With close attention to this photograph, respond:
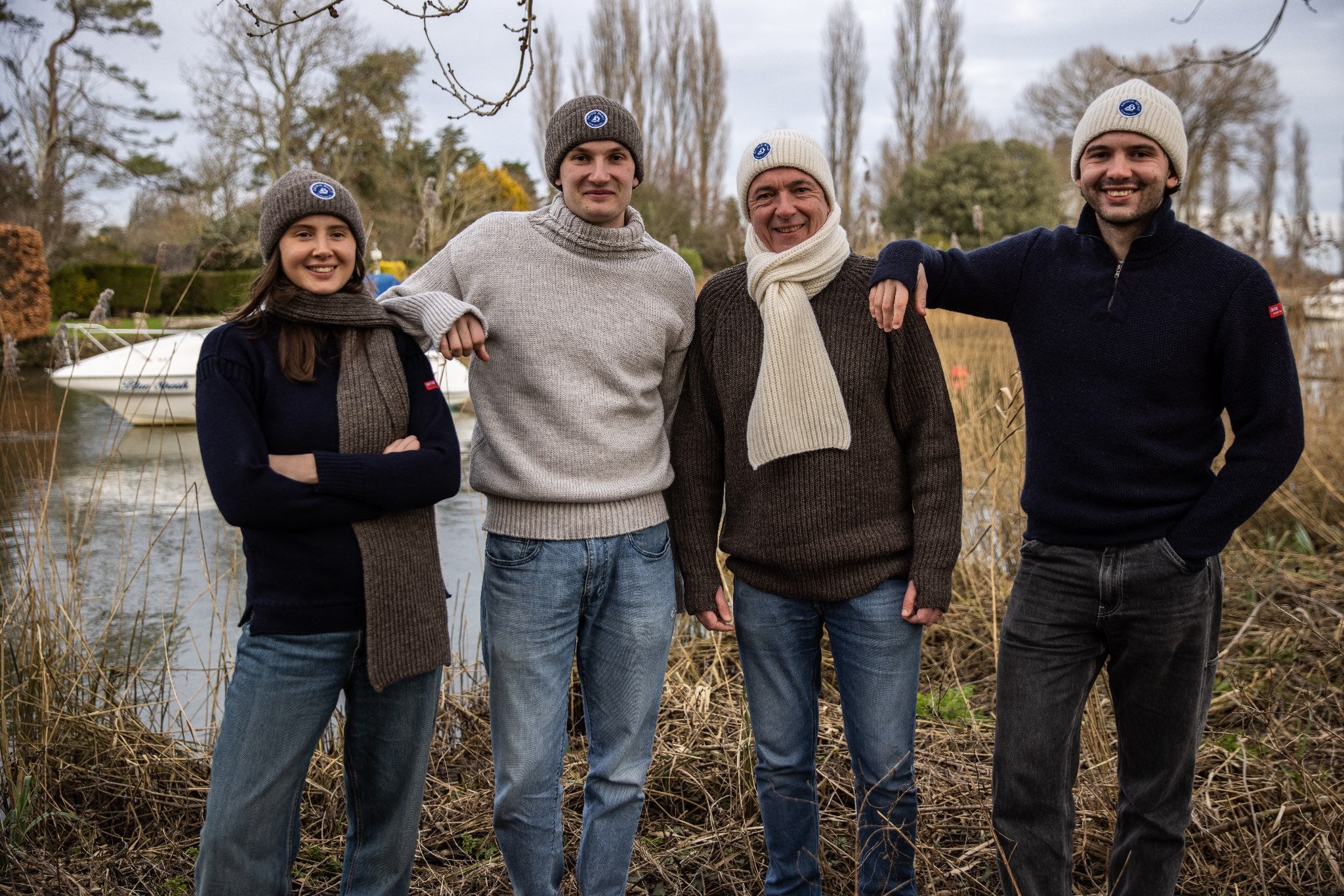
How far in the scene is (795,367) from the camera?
2.15 meters

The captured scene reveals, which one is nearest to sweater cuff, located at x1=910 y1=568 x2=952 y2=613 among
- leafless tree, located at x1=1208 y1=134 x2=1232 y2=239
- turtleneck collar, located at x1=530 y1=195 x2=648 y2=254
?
turtleneck collar, located at x1=530 y1=195 x2=648 y2=254

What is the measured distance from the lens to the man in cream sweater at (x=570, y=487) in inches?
84.0

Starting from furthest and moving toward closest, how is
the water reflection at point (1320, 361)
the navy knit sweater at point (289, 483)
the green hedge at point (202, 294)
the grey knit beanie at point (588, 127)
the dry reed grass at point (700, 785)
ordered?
the green hedge at point (202, 294) < the water reflection at point (1320, 361) < the dry reed grass at point (700, 785) < the grey knit beanie at point (588, 127) < the navy knit sweater at point (289, 483)

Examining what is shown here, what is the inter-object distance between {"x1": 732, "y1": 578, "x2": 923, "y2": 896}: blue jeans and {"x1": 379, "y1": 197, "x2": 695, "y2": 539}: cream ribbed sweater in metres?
0.38

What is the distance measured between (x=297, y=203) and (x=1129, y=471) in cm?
163

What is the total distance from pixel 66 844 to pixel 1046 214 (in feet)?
58.1

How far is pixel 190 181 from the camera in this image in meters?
18.9

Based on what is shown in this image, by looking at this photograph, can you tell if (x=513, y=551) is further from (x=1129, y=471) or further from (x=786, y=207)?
(x=1129, y=471)

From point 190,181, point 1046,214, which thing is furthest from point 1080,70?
point 190,181

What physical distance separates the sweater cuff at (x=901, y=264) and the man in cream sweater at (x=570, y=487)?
1.53 feet

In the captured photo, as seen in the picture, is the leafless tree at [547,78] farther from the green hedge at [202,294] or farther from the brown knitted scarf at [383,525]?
the brown knitted scarf at [383,525]

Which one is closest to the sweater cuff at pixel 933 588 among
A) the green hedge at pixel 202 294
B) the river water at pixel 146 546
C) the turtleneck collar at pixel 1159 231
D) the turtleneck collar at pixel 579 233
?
the turtleneck collar at pixel 1159 231

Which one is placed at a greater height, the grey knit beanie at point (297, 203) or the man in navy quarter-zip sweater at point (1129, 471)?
the grey knit beanie at point (297, 203)

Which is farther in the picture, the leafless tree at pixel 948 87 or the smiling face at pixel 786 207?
the leafless tree at pixel 948 87
